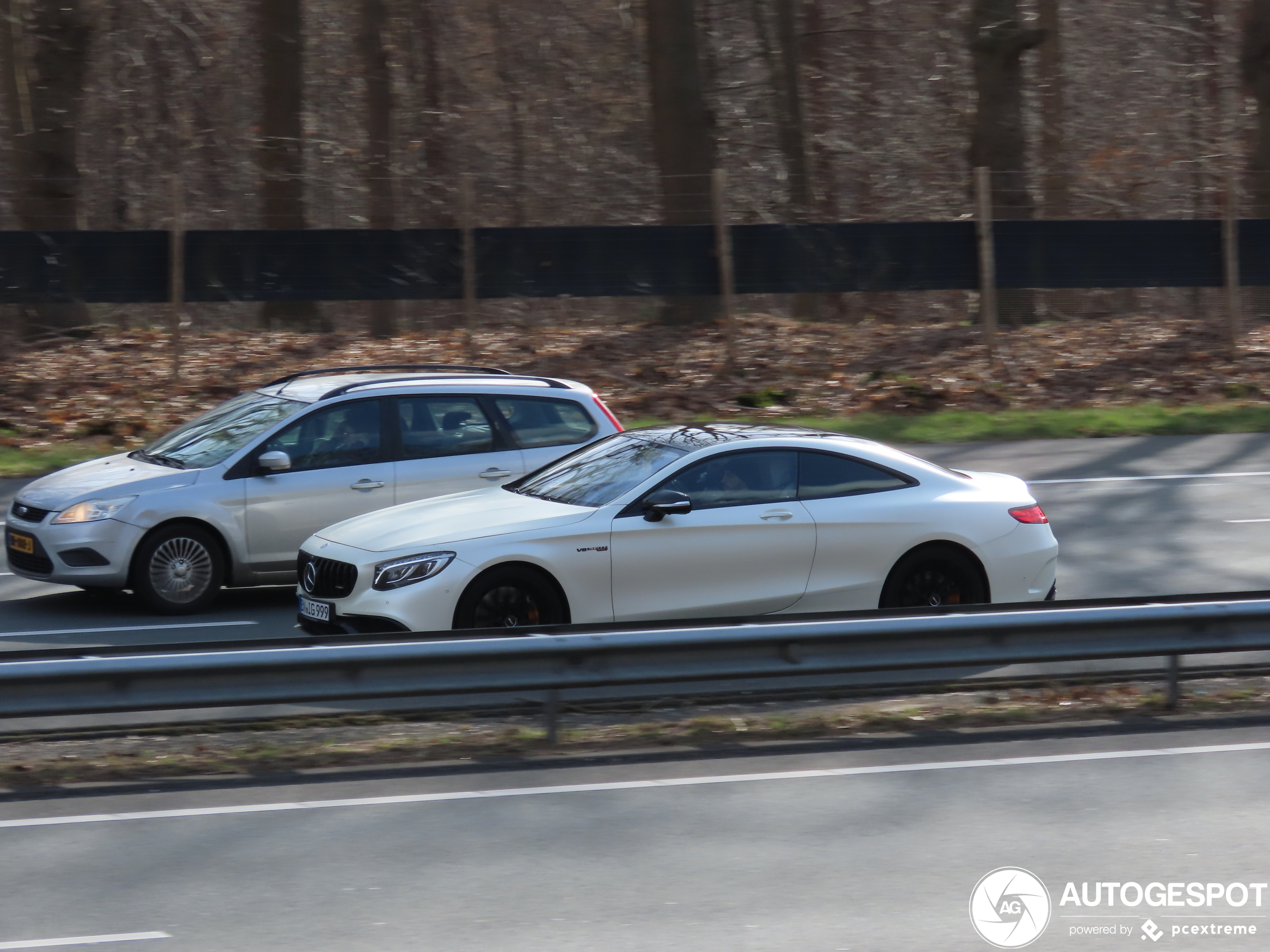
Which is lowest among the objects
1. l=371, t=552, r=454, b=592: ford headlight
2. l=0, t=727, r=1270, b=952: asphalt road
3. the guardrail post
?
l=0, t=727, r=1270, b=952: asphalt road

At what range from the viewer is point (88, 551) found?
1061 cm

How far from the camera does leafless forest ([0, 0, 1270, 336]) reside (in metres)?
23.0

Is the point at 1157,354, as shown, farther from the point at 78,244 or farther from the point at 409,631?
the point at 409,631

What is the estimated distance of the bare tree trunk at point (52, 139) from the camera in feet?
68.9

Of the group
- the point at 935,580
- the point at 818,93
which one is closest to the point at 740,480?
the point at 935,580

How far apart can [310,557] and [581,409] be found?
3135 mm

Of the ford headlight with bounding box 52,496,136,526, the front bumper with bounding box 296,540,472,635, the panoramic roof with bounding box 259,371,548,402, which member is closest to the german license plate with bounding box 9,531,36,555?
Answer: the ford headlight with bounding box 52,496,136,526

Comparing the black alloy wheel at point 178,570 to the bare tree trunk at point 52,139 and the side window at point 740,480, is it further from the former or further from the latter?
the bare tree trunk at point 52,139

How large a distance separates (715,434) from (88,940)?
17.8 ft

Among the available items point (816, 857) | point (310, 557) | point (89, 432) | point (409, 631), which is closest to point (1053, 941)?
point (816, 857)

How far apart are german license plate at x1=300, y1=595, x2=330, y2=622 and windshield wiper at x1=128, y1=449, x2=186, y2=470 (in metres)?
2.30

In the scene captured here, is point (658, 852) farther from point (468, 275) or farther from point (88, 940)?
point (468, 275)

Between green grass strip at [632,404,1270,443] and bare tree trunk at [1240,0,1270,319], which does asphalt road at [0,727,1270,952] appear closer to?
green grass strip at [632,404,1270,443]

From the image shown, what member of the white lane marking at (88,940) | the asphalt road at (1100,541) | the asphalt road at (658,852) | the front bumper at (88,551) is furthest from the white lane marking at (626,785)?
the front bumper at (88,551)
